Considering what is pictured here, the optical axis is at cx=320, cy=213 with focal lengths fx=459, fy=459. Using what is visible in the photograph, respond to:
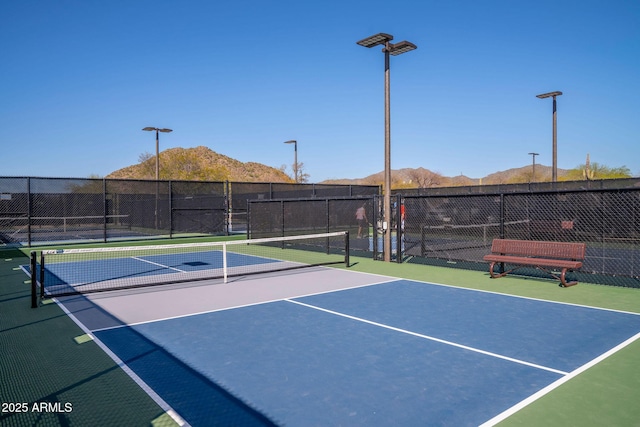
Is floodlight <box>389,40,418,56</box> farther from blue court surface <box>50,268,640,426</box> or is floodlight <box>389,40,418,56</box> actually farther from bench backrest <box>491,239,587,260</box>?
blue court surface <box>50,268,640,426</box>

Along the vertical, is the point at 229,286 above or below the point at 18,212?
below

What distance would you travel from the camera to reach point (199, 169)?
68.9 meters

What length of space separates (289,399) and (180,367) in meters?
1.46

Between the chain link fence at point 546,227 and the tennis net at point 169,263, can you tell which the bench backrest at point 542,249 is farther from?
the tennis net at point 169,263

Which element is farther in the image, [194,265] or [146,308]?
[194,265]

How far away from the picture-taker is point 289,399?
4180 millimetres

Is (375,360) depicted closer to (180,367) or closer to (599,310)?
(180,367)

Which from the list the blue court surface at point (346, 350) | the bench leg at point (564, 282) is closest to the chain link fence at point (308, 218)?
the bench leg at point (564, 282)

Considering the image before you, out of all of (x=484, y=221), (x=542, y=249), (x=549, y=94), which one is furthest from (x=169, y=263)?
(x=549, y=94)

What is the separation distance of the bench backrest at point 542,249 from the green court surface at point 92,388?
3.60 meters

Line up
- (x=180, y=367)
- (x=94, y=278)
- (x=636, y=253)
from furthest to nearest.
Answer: (x=636, y=253) < (x=94, y=278) < (x=180, y=367)

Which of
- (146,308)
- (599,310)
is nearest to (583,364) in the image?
(599,310)

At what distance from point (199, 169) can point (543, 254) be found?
63.6 metres

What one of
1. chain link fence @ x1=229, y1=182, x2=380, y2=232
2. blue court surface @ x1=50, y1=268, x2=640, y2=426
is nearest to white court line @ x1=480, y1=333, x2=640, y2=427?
blue court surface @ x1=50, y1=268, x2=640, y2=426
